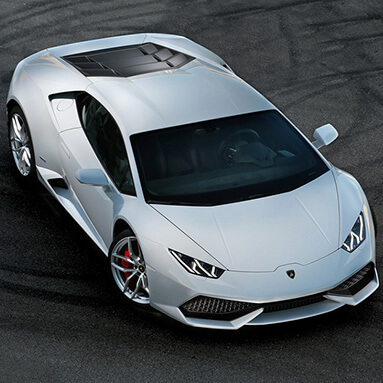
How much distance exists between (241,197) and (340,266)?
37.5 inches

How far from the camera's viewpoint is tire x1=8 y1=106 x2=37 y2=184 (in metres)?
8.43

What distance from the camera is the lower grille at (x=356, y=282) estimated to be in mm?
6348

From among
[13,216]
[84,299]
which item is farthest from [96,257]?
[13,216]

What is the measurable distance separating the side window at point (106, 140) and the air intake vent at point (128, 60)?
397 mm

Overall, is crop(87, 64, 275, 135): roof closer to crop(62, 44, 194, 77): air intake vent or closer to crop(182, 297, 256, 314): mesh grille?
crop(62, 44, 194, 77): air intake vent

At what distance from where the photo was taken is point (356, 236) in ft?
21.7

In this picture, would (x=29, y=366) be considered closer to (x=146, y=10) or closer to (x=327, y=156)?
(x=327, y=156)

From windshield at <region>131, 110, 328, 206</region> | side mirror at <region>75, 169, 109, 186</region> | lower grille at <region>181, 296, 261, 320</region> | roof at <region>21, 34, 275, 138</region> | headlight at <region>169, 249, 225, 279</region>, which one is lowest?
lower grille at <region>181, 296, 261, 320</region>

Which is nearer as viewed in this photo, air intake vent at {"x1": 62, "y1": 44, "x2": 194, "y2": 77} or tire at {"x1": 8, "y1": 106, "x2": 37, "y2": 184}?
air intake vent at {"x1": 62, "y1": 44, "x2": 194, "y2": 77}

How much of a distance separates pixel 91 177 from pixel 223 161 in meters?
1.10

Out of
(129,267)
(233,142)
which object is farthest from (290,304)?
(233,142)

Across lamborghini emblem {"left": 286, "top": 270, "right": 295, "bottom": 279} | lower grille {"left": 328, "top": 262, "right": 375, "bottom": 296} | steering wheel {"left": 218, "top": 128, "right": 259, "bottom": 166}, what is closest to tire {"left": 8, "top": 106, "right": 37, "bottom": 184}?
steering wheel {"left": 218, "top": 128, "right": 259, "bottom": 166}

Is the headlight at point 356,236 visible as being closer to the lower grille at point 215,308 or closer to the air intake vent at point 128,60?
the lower grille at point 215,308

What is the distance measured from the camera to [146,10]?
13.0m
